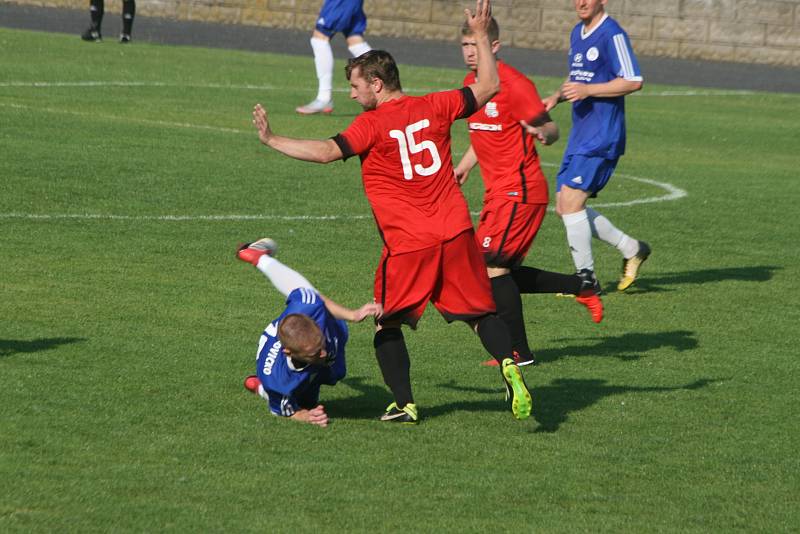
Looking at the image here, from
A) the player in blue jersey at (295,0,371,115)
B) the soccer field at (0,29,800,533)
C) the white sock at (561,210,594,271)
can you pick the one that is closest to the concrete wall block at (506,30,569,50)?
the player in blue jersey at (295,0,371,115)

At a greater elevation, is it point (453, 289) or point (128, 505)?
point (453, 289)

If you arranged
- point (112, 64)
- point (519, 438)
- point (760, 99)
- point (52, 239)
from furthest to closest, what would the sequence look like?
point (760, 99), point (112, 64), point (52, 239), point (519, 438)

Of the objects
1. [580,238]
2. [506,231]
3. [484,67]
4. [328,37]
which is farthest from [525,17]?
[484,67]

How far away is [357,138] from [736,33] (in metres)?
27.9

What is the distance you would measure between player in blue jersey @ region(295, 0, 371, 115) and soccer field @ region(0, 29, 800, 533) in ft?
9.11

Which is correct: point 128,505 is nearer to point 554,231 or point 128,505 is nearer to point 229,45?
point 554,231

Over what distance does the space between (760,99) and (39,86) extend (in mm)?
12980

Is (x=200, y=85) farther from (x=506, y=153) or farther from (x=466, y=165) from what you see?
(x=506, y=153)

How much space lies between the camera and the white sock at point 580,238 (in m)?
10.8

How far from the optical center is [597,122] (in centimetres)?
1080

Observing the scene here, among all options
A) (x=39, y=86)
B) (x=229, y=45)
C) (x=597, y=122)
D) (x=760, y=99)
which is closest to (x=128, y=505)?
(x=597, y=122)

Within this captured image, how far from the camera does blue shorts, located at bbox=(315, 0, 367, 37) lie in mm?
20531

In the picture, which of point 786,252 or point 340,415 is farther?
point 786,252

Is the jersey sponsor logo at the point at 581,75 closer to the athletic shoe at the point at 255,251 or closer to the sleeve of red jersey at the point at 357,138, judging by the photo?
the athletic shoe at the point at 255,251
